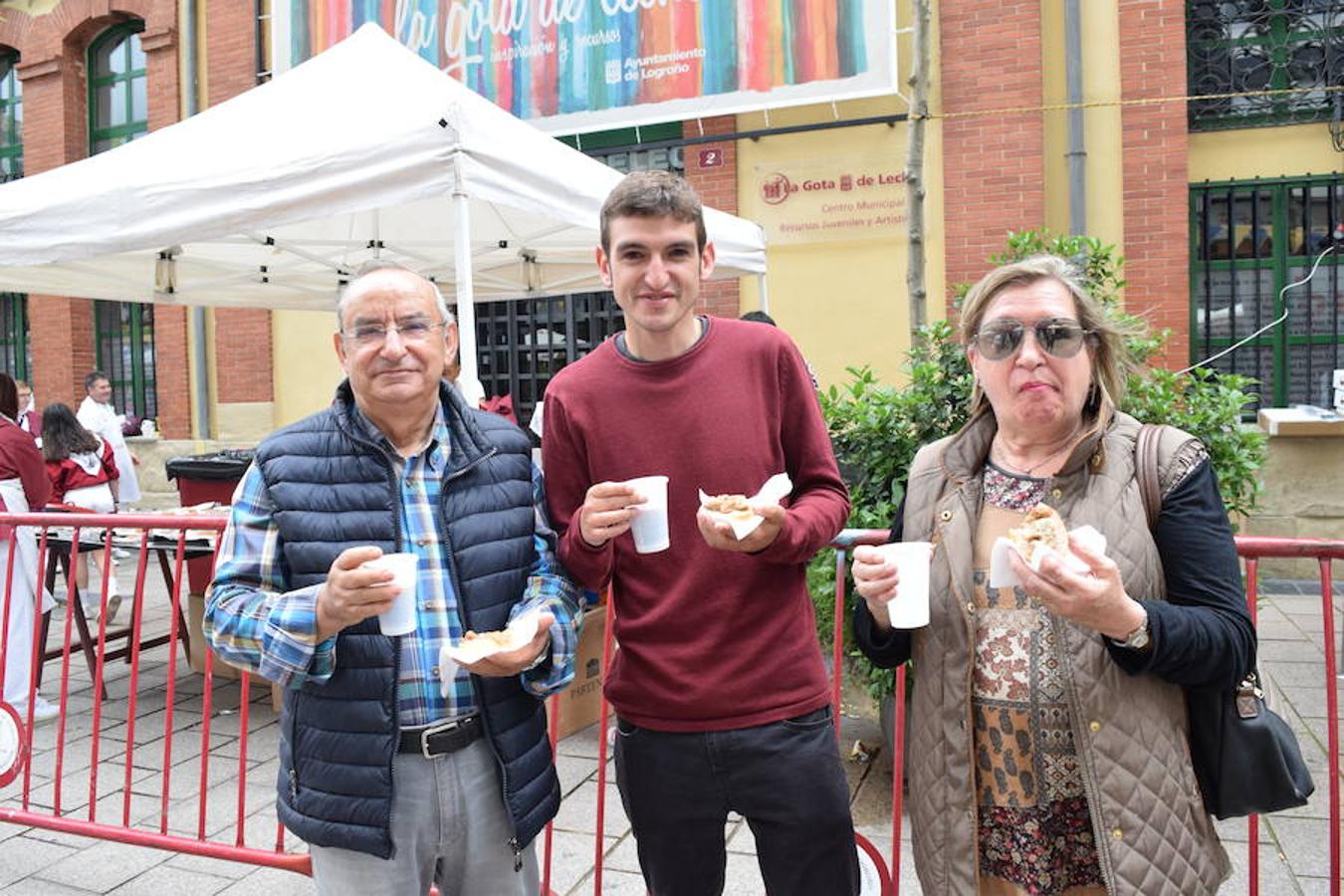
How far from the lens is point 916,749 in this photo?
1947 millimetres

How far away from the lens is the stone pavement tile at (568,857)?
3613 millimetres

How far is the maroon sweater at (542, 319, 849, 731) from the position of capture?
80.3 inches

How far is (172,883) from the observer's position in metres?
3.60

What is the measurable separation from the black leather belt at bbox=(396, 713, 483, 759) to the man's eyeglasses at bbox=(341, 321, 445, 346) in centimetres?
79

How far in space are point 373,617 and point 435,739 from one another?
275mm

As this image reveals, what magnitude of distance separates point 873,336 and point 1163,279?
8.43 feet

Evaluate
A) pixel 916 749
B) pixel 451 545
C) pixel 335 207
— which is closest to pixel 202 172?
pixel 335 207

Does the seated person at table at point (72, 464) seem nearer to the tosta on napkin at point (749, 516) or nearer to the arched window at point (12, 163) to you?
the tosta on napkin at point (749, 516)

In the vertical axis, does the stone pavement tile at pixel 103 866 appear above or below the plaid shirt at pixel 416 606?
below

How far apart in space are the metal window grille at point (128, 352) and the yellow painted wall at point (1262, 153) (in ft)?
40.9

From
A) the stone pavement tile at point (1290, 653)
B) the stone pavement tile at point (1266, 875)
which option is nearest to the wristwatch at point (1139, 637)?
the stone pavement tile at point (1266, 875)

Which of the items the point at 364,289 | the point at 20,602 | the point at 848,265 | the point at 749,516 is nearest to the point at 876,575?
the point at 749,516

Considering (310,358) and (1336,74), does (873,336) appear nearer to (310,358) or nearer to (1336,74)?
(1336,74)

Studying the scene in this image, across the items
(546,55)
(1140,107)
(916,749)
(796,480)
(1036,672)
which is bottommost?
(916,749)
